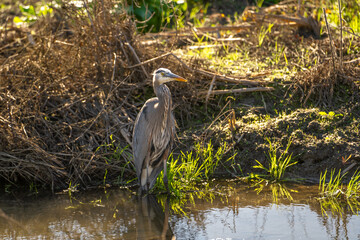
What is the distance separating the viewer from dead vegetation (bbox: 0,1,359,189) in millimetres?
5531

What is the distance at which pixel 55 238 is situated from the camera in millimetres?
4219

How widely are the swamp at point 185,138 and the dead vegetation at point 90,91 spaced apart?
0.06 ft

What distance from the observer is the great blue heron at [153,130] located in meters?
5.18

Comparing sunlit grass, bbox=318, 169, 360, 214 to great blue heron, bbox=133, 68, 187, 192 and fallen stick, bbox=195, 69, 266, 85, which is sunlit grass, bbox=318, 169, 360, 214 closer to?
great blue heron, bbox=133, 68, 187, 192

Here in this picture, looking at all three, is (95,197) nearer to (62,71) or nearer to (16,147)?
(16,147)

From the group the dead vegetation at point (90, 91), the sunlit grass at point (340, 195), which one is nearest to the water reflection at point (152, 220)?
the dead vegetation at point (90, 91)

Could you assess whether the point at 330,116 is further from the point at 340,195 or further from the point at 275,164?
the point at 340,195

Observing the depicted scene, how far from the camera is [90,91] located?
625 centimetres

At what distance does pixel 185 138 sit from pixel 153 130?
0.88 m

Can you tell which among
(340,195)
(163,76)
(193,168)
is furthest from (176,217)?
(340,195)

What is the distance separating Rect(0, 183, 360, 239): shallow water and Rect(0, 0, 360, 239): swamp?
0.01 m

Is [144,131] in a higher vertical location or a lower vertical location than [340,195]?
higher

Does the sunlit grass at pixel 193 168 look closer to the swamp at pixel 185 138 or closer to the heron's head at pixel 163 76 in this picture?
the swamp at pixel 185 138

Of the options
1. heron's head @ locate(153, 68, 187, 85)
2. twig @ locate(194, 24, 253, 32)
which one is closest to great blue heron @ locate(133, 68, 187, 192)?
heron's head @ locate(153, 68, 187, 85)
